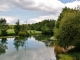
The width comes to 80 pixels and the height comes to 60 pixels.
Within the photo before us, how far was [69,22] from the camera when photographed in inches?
1551

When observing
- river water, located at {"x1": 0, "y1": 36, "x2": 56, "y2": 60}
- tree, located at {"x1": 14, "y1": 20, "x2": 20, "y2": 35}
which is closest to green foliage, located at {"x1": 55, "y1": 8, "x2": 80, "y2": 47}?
river water, located at {"x1": 0, "y1": 36, "x2": 56, "y2": 60}

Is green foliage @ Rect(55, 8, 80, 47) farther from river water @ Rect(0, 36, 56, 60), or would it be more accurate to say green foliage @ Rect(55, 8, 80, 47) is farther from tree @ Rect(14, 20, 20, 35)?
tree @ Rect(14, 20, 20, 35)

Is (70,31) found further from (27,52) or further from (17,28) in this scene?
(17,28)

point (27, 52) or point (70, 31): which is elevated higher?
point (70, 31)

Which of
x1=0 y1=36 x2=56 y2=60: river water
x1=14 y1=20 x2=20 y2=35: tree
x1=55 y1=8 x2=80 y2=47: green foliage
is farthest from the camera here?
x1=14 y1=20 x2=20 y2=35: tree

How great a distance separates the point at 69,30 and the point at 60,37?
2.53 meters

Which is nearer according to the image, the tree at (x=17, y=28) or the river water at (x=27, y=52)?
the river water at (x=27, y=52)

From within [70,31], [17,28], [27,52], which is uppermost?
[70,31]

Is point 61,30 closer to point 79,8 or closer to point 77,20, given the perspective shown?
point 77,20

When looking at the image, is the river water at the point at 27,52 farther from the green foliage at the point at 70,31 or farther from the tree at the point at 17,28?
the tree at the point at 17,28

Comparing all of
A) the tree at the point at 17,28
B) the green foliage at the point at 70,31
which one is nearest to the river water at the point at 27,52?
the green foliage at the point at 70,31

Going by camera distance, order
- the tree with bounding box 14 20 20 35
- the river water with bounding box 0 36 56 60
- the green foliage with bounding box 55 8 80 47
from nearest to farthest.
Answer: the green foliage with bounding box 55 8 80 47
the river water with bounding box 0 36 56 60
the tree with bounding box 14 20 20 35

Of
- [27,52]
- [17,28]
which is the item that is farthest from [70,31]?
[17,28]

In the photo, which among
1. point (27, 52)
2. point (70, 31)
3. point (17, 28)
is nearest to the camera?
point (70, 31)
